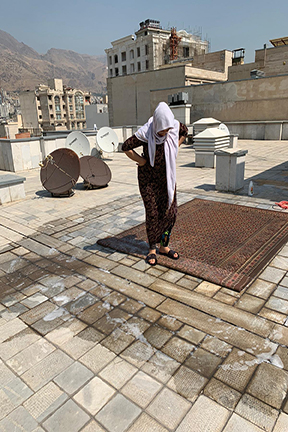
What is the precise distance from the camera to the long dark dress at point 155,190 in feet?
12.8

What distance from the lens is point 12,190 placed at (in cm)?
775

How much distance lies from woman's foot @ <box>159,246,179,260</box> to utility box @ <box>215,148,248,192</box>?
3.98m

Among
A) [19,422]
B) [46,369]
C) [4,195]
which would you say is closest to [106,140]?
[4,195]

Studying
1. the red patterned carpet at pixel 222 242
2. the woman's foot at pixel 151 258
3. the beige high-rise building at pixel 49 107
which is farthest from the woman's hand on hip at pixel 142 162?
the beige high-rise building at pixel 49 107

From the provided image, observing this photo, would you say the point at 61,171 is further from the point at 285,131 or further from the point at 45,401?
the point at 285,131

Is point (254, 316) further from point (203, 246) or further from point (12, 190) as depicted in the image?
Answer: point (12, 190)

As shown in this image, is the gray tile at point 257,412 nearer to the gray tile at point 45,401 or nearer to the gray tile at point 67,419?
the gray tile at point 67,419

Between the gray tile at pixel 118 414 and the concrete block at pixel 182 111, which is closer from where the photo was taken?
the gray tile at pixel 118 414

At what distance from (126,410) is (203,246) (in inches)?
111

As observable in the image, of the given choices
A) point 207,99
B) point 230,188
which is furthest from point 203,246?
point 207,99

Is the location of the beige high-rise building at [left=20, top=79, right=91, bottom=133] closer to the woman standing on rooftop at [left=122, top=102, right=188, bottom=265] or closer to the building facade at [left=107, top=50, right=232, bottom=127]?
the building facade at [left=107, top=50, right=232, bottom=127]

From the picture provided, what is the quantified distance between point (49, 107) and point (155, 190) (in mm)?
82017

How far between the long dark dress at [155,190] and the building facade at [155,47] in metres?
62.5

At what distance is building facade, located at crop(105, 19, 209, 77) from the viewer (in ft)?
208
